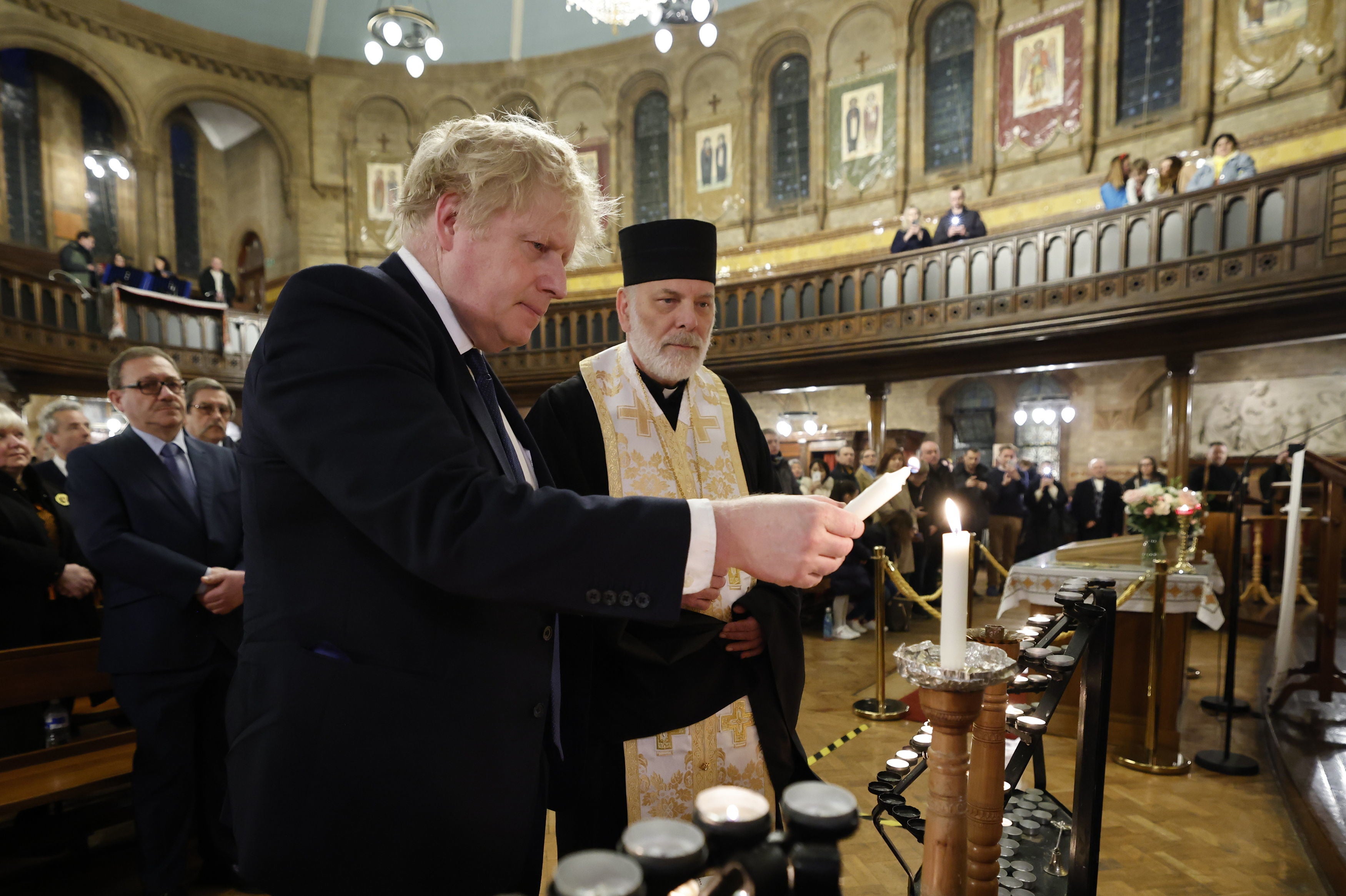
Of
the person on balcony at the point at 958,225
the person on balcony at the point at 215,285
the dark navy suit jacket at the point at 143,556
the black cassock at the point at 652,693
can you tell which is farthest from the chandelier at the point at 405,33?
the black cassock at the point at 652,693

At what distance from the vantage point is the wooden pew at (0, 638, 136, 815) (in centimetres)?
277

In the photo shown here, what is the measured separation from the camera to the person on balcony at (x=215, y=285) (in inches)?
522

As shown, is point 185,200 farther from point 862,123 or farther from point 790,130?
point 862,123

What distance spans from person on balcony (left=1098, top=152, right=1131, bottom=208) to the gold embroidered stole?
871cm

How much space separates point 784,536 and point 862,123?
13835mm

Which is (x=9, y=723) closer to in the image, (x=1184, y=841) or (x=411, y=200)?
(x=411, y=200)

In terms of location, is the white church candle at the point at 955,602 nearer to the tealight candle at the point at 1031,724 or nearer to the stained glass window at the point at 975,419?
the tealight candle at the point at 1031,724

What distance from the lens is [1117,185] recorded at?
9.27 meters

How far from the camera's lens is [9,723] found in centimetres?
328

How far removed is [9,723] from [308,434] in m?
3.59

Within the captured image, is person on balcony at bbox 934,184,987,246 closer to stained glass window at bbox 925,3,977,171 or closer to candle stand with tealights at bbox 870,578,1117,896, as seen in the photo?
stained glass window at bbox 925,3,977,171

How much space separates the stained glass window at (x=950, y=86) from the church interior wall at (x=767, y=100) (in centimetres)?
14

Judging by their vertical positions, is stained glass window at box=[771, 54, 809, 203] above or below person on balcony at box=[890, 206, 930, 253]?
above

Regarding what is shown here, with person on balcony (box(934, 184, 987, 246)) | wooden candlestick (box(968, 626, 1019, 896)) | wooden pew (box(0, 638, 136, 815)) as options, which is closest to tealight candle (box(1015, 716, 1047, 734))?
wooden candlestick (box(968, 626, 1019, 896))
